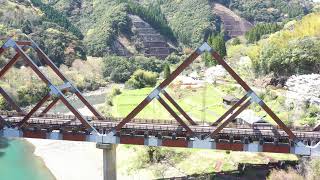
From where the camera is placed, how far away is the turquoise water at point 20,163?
5959cm

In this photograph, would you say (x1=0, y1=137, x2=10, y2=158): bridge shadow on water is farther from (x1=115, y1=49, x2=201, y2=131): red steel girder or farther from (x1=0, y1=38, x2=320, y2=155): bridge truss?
(x1=115, y1=49, x2=201, y2=131): red steel girder

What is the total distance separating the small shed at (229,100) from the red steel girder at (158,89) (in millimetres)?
37838

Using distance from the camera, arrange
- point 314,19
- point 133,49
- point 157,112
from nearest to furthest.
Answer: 1. point 157,112
2. point 314,19
3. point 133,49

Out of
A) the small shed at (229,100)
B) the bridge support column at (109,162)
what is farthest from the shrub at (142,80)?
the bridge support column at (109,162)

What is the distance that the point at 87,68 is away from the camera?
147 metres

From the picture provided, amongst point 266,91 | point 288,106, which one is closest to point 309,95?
point 288,106

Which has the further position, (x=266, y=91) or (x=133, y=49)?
(x=133, y=49)

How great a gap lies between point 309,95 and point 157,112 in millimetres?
26993

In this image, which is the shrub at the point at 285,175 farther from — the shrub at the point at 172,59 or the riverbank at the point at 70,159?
the shrub at the point at 172,59

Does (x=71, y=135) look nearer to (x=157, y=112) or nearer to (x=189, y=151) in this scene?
(x=189, y=151)

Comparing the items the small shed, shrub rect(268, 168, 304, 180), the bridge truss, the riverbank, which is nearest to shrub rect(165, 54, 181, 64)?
the small shed

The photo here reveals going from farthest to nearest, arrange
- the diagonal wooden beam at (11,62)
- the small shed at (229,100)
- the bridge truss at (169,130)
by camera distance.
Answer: the small shed at (229,100) < the diagonal wooden beam at (11,62) < the bridge truss at (169,130)

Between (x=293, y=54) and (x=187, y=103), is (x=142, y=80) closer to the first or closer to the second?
(x=187, y=103)

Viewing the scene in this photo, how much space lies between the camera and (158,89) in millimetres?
45031
